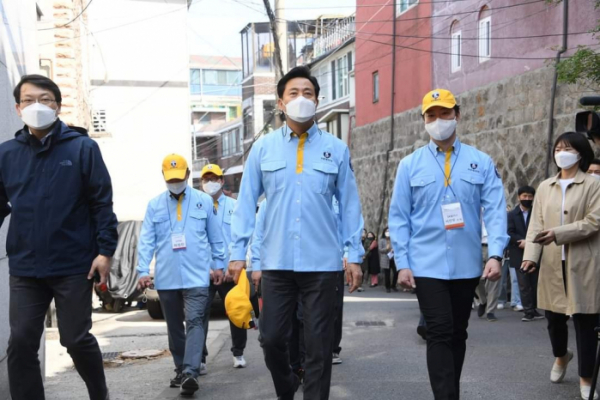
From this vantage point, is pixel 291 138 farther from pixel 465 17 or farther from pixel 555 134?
pixel 465 17

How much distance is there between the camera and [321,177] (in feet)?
16.8

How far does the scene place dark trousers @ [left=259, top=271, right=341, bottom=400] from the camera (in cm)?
490

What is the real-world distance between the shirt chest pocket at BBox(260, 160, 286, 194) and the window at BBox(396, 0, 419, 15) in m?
21.5

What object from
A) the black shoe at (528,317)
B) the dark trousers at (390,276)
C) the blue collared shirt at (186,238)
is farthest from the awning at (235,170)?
the blue collared shirt at (186,238)

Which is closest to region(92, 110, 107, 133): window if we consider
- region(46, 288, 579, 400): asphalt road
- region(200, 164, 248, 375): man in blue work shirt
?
region(46, 288, 579, 400): asphalt road

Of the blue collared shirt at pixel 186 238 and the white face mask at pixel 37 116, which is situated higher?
the white face mask at pixel 37 116

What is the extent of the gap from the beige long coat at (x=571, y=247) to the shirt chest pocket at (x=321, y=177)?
7.11 ft

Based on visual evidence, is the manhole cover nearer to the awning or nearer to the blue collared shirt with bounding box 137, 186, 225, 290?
the blue collared shirt with bounding box 137, 186, 225, 290

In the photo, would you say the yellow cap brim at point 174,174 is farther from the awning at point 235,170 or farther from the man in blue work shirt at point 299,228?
the awning at point 235,170

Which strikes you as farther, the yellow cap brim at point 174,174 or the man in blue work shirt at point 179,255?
the yellow cap brim at point 174,174

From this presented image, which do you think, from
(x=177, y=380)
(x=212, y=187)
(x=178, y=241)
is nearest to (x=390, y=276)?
(x=212, y=187)

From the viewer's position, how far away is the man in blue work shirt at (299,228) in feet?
16.3

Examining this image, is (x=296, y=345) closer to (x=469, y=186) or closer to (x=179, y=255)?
(x=179, y=255)

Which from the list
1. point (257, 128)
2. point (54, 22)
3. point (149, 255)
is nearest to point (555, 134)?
point (54, 22)
